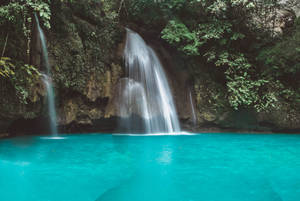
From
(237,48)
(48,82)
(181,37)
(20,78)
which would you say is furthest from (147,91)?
(20,78)

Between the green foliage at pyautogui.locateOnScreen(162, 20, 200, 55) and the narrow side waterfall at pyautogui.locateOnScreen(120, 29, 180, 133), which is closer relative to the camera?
the narrow side waterfall at pyautogui.locateOnScreen(120, 29, 180, 133)

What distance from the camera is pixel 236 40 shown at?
30.8 feet

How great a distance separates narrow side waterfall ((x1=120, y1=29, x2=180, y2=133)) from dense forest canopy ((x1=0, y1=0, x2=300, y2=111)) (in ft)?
3.55

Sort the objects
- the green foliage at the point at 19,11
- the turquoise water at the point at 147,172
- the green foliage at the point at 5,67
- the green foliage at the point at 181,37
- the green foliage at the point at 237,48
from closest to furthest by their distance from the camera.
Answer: the turquoise water at the point at 147,172 < the green foliage at the point at 5,67 < the green foliage at the point at 19,11 < the green foliage at the point at 237,48 < the green foliage at the point at 181,37

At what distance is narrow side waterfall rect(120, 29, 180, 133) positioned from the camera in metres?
8.57

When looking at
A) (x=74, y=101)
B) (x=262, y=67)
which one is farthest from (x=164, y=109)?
(x=262, y=67)

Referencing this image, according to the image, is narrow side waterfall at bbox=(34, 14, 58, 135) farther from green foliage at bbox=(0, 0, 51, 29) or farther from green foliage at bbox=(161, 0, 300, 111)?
green foliage at bbox=(161, 0, 300, 111)

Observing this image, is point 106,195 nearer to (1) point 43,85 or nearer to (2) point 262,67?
(1) point 43,85

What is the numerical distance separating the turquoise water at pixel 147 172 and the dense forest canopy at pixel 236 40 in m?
3.13

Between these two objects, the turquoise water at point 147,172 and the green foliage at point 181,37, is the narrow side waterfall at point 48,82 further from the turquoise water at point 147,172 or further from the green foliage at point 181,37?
the green foliage at point 181,37

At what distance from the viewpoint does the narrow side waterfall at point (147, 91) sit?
28.1ft

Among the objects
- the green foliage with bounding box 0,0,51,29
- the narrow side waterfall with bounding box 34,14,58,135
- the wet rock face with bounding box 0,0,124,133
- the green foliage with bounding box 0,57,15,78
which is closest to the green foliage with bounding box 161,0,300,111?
the wet rock face with bounding box 0,0,124,133

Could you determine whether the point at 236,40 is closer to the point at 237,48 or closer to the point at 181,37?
the point at 237,48

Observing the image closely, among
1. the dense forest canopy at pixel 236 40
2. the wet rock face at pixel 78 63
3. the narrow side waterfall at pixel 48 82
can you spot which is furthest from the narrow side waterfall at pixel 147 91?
the narrow side waterfall at pixel 48 82
